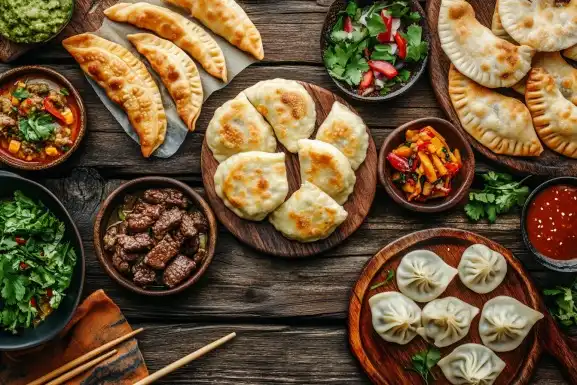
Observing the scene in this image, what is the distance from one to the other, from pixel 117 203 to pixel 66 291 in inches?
26.4

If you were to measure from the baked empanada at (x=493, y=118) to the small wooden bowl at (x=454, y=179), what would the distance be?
171 millimetres

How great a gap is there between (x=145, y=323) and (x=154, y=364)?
0.96 feet

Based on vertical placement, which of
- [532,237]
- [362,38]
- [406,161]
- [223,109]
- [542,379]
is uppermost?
[362,38]

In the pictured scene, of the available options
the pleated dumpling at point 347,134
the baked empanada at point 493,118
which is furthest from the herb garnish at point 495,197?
the pleated dumpling at point 347,134

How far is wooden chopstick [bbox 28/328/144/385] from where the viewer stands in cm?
437

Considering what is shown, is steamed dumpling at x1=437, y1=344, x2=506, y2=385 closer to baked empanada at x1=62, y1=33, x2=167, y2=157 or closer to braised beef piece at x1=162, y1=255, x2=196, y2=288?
braised beef piece at x1=162, y1=255, x2=196, y2=288

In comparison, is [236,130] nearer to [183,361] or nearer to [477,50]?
[183,361]

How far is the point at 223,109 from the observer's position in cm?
449

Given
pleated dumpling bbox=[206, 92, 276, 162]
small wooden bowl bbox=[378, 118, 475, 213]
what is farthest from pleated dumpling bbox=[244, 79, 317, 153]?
small wooden bowl bbox=[378, 118, 475, 213]

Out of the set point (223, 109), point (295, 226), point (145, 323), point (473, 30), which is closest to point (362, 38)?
point (473, 30)

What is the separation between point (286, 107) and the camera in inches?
176

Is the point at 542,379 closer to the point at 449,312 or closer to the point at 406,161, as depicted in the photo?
the point at 449,312

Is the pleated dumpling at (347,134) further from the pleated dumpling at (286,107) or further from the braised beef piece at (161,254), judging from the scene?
the braised beef piece at (161,254)

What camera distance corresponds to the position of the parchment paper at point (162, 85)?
4.64m
